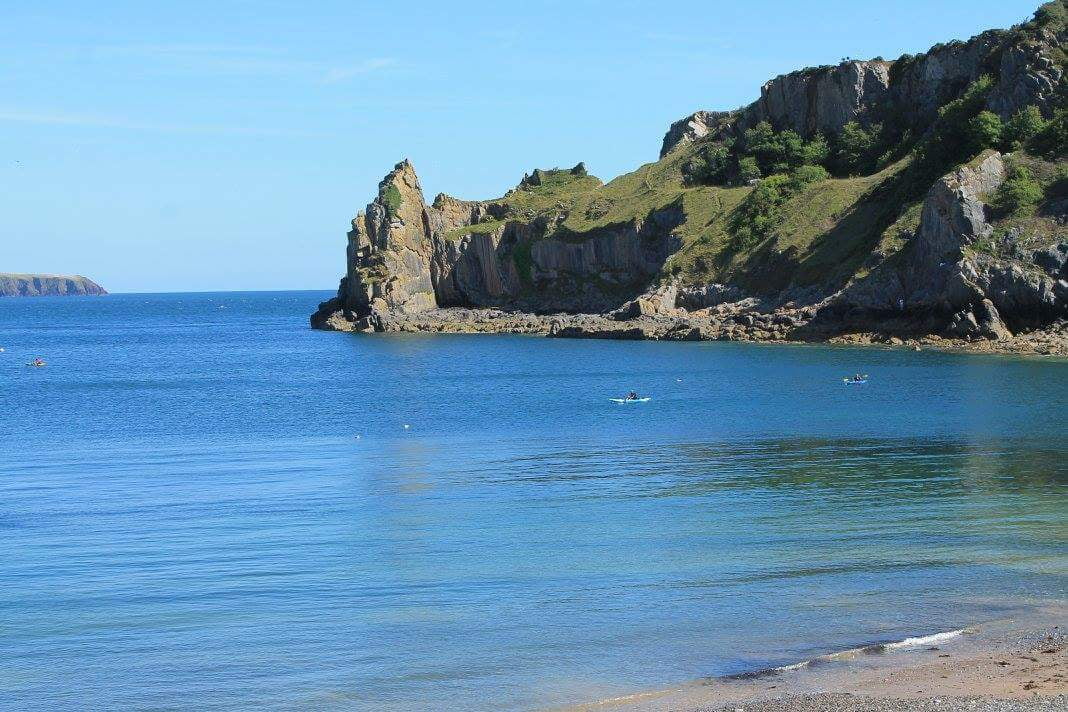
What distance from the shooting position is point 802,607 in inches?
789

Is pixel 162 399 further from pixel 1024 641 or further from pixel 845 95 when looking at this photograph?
pixel 845 95

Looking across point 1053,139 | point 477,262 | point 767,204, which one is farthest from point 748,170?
point 1053,139

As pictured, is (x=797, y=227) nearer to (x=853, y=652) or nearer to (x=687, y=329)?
(x=687, y=329)

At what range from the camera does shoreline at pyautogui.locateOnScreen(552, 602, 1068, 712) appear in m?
14.7

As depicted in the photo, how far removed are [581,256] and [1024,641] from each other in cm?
11233

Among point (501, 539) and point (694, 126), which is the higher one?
point (694, 126)

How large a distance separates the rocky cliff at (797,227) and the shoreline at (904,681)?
210ft

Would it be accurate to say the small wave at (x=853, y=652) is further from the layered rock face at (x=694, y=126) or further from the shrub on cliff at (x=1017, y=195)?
the layered rock face at (x=694, y=126)

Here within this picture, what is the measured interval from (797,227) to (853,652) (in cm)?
9336

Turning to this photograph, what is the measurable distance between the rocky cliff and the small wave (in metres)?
63.4

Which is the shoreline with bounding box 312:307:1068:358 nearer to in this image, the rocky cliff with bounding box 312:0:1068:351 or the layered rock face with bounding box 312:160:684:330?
the rocky cliff with bounding box 312:0:1068:351

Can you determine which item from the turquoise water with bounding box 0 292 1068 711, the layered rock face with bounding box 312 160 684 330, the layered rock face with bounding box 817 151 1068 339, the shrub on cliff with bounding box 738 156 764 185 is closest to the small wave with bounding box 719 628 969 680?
the turquoise water with bounding box 0 292 1068 711

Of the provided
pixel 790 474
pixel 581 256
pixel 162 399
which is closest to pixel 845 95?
pixel 581 256

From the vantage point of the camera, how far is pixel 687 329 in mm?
98062
